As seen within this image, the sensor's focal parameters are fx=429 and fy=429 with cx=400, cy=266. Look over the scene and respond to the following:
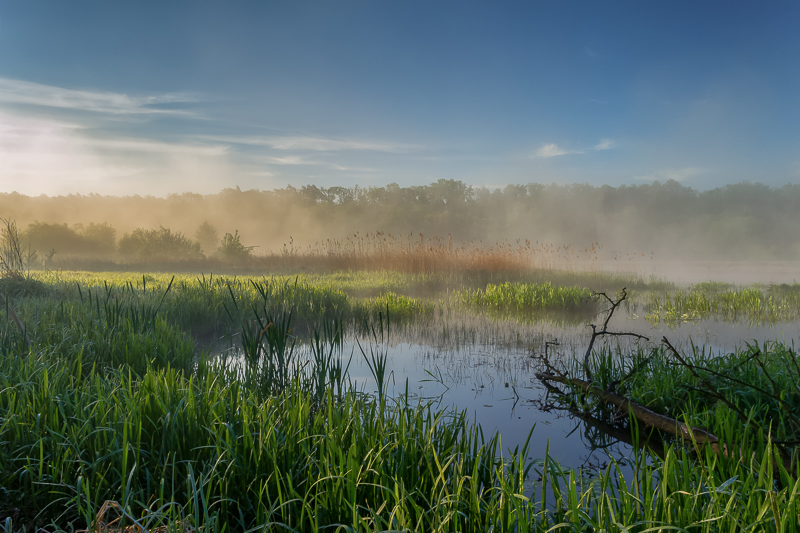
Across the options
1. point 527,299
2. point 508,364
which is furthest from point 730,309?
point 508,364

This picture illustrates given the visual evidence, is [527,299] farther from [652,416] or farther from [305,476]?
[305,476]

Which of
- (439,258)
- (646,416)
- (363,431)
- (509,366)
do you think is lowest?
(509,366)

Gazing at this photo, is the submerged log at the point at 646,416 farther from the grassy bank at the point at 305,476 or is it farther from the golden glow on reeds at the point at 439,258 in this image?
the golden glow on reeds at the point at 439,258

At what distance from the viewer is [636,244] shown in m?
51.2

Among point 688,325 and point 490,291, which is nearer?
point 688,325

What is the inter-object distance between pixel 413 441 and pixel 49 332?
179 inches

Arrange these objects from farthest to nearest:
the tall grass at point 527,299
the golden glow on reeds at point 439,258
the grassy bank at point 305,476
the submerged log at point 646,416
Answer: the golden glow on reeds at point 439,258 < the tall grass at point 527,299 < the submerged log at point 646,416 < the grassy bank at point 305,476

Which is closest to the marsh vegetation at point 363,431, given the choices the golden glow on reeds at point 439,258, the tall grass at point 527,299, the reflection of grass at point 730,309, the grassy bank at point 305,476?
the grassy bank at point 305,476

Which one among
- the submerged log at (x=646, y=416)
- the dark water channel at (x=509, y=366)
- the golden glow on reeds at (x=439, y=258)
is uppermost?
the golden glow on reeds at (x=439, y=258)

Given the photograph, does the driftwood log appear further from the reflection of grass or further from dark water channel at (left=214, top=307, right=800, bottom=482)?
the reflection of grass

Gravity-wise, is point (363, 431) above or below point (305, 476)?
above

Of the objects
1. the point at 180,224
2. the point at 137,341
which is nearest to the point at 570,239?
the point at 137,341

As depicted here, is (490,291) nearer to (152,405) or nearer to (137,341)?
(137,341)

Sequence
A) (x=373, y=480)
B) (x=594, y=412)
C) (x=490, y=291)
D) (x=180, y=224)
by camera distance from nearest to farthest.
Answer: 1. (x=373, y=480)
2. (x=594, y=412)
3. (x=490, y=291)
4. (x=180, y=224)
